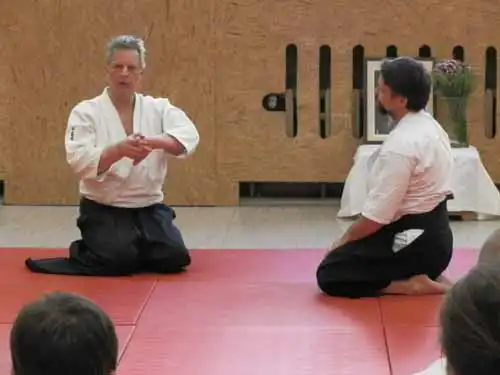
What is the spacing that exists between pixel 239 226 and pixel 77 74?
1663 millimetres

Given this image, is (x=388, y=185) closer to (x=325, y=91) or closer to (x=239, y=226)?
(x=239, y=226)

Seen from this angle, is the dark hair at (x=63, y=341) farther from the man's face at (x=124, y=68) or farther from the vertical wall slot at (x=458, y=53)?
the vertical wall slot at (x=458, y=53)

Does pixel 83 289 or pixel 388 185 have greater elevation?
pixel 388 185

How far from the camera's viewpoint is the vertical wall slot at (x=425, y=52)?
7.25 m

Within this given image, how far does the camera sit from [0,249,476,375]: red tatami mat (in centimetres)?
377

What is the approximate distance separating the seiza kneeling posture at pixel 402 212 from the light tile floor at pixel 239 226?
123cm

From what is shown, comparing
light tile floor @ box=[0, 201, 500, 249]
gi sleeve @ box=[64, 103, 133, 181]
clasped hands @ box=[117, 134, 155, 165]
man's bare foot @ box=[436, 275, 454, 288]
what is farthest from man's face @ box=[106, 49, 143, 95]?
man's bare foot @ box=[436, 275, 454, 288]

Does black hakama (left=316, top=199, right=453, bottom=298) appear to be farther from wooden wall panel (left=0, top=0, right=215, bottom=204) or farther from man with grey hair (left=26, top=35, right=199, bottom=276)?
wooden wall panel (left=0, top=0, right=215, bottom=204)

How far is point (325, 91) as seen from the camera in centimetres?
738

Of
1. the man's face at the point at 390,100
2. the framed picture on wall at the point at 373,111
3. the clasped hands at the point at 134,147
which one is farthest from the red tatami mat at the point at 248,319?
the framed picture on wall at the point at 373,111

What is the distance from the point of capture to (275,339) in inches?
160

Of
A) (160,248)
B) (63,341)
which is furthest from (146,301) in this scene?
(63,341)

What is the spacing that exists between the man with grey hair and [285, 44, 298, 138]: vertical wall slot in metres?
2.17

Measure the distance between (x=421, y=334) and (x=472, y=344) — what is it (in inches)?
102
